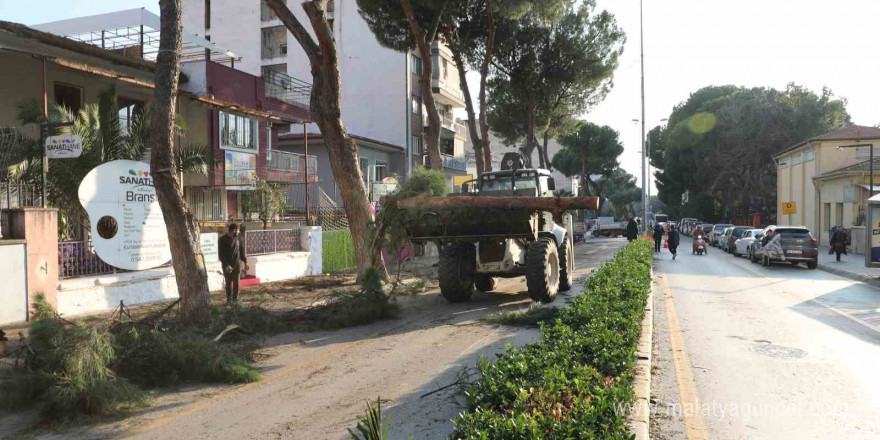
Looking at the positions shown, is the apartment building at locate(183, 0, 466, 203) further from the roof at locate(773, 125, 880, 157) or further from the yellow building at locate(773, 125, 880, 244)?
the yellow building at locate(773, 125, 880, 244)

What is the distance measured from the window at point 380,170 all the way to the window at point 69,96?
19.3m

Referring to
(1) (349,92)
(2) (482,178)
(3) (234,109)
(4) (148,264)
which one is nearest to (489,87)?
(1) (349,92)

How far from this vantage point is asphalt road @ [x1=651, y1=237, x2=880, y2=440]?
5375 millimetres

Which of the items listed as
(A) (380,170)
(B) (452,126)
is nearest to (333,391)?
(A) (380,170)

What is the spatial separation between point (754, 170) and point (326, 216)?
133ft

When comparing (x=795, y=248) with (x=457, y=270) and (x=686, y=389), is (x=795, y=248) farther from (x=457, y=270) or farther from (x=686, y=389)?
(x=686, y=389)

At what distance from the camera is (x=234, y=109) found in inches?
773

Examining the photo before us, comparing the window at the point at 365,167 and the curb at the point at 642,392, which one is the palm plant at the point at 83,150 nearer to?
the curb at the point at 642,392

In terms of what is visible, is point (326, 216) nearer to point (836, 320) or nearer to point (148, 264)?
point (148, 264)

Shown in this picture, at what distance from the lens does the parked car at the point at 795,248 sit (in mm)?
23188

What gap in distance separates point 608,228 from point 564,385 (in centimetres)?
5309

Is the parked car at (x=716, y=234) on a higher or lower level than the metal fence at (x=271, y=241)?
lower

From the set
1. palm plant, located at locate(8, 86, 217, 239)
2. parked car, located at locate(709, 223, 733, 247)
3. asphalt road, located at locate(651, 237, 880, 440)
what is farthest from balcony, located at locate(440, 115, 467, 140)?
asphalt road, located at locate(651, 237, 880, 440)

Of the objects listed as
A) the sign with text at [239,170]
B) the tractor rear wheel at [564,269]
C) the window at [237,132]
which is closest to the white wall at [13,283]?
the sign with text at [239,170]
